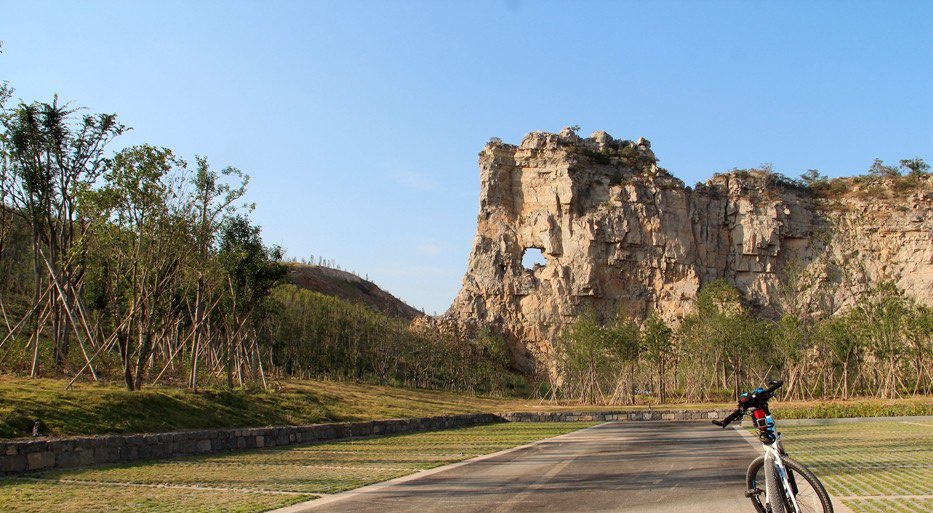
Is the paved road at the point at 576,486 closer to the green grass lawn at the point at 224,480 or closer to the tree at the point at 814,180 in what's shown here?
the green grass lawn at the point at 224,480

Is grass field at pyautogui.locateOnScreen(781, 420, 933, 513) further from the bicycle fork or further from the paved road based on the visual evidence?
Result: the bicycle fork

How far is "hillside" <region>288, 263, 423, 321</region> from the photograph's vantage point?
84062mm

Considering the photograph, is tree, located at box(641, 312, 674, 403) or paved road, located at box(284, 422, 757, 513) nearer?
paved road, located at box(284, 422, 757, 513)

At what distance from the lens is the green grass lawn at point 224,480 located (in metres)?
8.27

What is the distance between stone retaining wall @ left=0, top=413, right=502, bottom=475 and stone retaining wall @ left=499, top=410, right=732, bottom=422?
38.8 feet

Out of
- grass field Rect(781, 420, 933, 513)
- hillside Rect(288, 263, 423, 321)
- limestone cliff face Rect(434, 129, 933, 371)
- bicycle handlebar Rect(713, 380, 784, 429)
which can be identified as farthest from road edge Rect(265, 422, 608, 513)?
hillside Rect(288, 263, 423, 321)

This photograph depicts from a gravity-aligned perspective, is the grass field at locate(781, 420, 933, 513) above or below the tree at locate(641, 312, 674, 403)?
below

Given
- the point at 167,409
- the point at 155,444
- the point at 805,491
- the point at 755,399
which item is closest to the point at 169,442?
the point at 155,444

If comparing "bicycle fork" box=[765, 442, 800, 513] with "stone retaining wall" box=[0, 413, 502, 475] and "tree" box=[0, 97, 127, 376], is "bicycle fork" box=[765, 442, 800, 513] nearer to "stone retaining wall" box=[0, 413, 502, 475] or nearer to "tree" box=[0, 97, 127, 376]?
"stone retaining wall" box=[0, 413, 502, 475]

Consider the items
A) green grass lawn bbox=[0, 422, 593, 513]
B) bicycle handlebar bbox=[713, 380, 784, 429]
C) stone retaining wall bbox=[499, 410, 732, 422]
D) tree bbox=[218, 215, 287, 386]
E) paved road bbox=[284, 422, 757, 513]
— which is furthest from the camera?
stone retaining wall bbox=[499, 410, 732, 422]

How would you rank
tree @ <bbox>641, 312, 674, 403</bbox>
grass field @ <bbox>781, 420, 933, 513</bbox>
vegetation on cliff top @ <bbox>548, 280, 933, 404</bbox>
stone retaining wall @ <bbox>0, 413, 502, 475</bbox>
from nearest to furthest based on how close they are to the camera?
1. grass field @ <bbox>781, 420, 933, 513</bbox>
2. stone retaining wall @ <bbox>0, 413, 502, 475</bbox>
3. vegetation on cliff top @ <bbox>548, 280, 933, 404</bbox>
4. tree @ <bbox>641, 312, 674, 403</bbox>

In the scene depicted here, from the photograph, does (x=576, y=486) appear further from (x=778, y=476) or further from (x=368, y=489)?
(x=778, y=476)

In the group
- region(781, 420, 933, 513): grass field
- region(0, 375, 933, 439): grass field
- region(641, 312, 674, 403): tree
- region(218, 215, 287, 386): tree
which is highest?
region(218, 215, 287, 386): tree

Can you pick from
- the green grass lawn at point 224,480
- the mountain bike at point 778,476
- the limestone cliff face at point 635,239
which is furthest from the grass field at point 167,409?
the limestone cliff face at point 635,239
